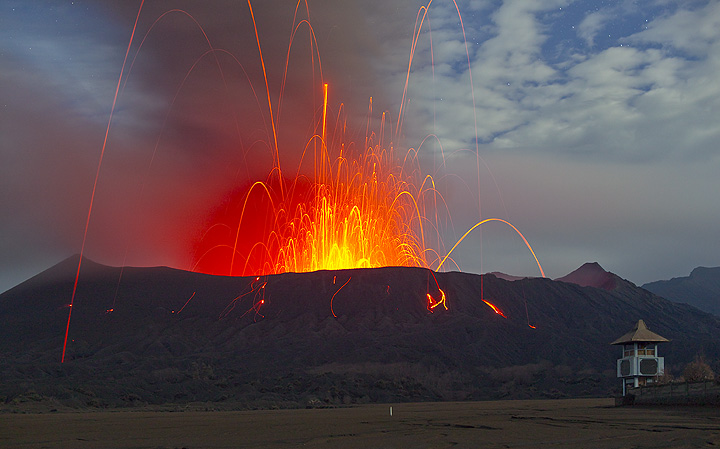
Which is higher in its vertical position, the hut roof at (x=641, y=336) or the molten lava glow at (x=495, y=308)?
the molten lava glow at (x=495, y=308)

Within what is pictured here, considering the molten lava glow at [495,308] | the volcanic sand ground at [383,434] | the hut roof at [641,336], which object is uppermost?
the molten lava glow at [495,308]

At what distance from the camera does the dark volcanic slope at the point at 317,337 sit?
86938 millimetres

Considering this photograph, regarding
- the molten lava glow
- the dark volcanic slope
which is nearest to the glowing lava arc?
the dark volcanic slope

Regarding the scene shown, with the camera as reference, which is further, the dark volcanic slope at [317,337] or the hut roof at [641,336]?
the dark volcanic slope at [317,337]

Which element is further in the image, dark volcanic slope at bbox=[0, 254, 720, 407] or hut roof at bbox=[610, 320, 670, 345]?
dark volcanic slope at bbox=[0, 254, 720, 407]

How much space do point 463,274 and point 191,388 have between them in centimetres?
9082

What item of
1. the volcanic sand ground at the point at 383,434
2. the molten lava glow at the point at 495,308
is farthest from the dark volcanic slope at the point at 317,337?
the volcanic sand ground at the point at 383,434

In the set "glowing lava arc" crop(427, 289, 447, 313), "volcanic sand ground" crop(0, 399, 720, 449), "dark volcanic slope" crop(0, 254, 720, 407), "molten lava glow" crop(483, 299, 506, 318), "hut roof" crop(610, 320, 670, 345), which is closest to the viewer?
"volcanic sand ground" crop(0, 399, 720, 449)

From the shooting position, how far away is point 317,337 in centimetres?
12300

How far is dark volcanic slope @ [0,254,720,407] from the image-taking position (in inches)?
3423

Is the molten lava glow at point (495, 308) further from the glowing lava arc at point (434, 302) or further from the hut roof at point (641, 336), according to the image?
the hut roof at point (641, 336)

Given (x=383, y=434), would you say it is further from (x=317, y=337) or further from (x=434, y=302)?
(x=434, y=302)

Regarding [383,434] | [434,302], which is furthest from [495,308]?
[383,434]

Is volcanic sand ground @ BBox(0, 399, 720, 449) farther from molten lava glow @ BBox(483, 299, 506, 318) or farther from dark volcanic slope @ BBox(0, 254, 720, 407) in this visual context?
molten lava glow @ BBox(483, 299, 506, 318)
